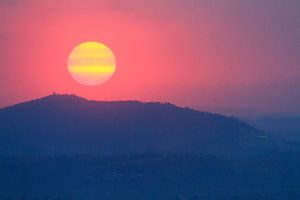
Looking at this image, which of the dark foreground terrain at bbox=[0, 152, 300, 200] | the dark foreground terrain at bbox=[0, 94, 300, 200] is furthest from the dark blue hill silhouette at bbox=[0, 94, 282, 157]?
the dark foreground terrain at bbox=[0, 152, 300, 200]

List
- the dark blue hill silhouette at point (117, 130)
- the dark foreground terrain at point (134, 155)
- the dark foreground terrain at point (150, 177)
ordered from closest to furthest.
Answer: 1. the dark foreground terrain at point (150, 177)
2. the dark foreground terrain at point (134, 155)
3. the dark blue hill silhouette at point (117, 130)

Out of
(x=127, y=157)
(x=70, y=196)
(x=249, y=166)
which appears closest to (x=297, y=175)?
(x=249, y=166)

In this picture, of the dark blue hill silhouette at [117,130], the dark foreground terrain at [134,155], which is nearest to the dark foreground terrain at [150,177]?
the dark foreground terrain at [134,155]

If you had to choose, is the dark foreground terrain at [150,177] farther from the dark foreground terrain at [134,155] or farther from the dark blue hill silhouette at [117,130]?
the dark blue hill silhouette at [117,130]

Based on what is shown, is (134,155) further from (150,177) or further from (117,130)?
(117,130)

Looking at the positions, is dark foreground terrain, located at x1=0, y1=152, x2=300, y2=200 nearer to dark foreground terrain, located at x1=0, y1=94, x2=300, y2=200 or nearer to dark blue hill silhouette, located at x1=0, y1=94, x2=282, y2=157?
dark foreground terrain, located at x1=0, y1=94, x2=300, y2=200

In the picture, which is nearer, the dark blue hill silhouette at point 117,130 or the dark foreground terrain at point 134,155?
the dark foreground terrain at point 134,155
